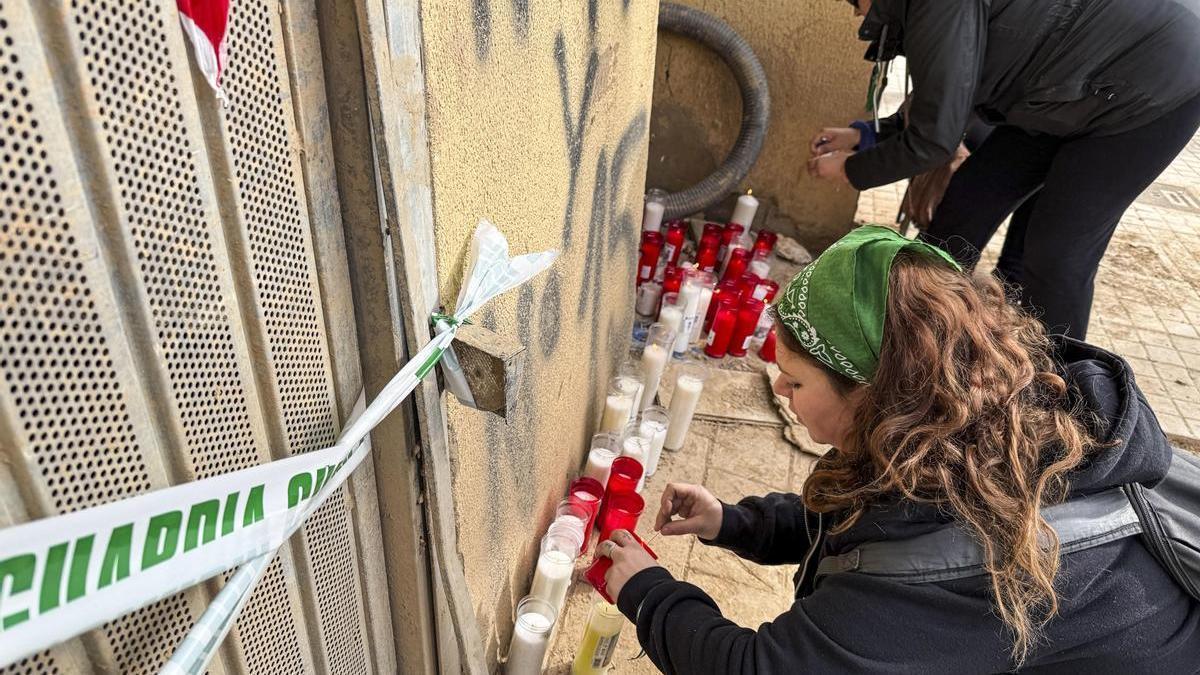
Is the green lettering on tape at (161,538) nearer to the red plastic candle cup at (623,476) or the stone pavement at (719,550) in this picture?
the stone pavement at (719,550)

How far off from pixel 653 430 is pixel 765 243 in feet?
7.86

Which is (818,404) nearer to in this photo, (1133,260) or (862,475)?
(862,475)

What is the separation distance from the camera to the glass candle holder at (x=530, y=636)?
2.03 meters

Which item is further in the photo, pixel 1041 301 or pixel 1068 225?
pixel 1041 301

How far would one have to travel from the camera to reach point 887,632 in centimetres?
129

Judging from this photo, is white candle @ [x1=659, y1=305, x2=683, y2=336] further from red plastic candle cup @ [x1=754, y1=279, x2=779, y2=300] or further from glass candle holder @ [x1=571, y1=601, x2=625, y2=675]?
glass candle holder @ [x1=571, y1=601, x2=625, y2=675]

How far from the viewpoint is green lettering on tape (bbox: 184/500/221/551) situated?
2.50 feet

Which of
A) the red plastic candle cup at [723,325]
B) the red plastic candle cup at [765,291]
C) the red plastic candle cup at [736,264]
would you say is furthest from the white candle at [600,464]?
the red plastic candle cup at [736,264]

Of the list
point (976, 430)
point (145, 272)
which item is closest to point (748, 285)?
point (976, 430)

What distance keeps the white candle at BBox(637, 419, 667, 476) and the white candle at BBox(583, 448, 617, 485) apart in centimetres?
28

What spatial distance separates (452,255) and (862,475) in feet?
3.02

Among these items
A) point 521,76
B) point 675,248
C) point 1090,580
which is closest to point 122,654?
point 521,76

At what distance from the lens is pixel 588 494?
245 cm

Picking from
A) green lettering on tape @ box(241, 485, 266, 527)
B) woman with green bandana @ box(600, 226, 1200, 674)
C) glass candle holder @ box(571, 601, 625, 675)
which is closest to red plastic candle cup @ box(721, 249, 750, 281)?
glass candle holder @ box(571, 601, 625, 675)
